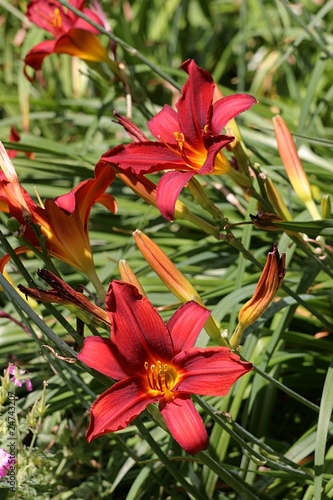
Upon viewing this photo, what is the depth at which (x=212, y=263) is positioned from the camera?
194 centimetres

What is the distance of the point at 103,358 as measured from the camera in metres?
0.98

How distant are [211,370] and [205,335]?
17.1 inches

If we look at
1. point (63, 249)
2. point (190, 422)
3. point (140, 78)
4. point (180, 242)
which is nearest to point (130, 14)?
point (140, 78)

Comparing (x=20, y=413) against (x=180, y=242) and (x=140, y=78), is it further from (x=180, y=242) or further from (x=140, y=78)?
(x=140, y=78)

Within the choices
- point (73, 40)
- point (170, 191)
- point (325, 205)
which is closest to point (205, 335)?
point (325, 205)

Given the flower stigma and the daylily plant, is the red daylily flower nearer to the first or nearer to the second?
the daylily plant

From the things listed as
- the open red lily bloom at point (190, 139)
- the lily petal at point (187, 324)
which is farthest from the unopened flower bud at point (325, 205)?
the lily petal at point (187, 324)

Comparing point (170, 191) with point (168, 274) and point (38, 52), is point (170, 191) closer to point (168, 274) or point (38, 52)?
point (168, 274)

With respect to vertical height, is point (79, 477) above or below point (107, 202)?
A: below

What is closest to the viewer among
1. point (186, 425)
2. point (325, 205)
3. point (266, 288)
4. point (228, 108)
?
point (186, 425)

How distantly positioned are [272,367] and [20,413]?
0.51 meters

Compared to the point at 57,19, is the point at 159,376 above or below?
below

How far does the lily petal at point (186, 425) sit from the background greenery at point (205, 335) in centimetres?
9

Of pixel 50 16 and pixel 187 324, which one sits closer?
pixel 187 324
